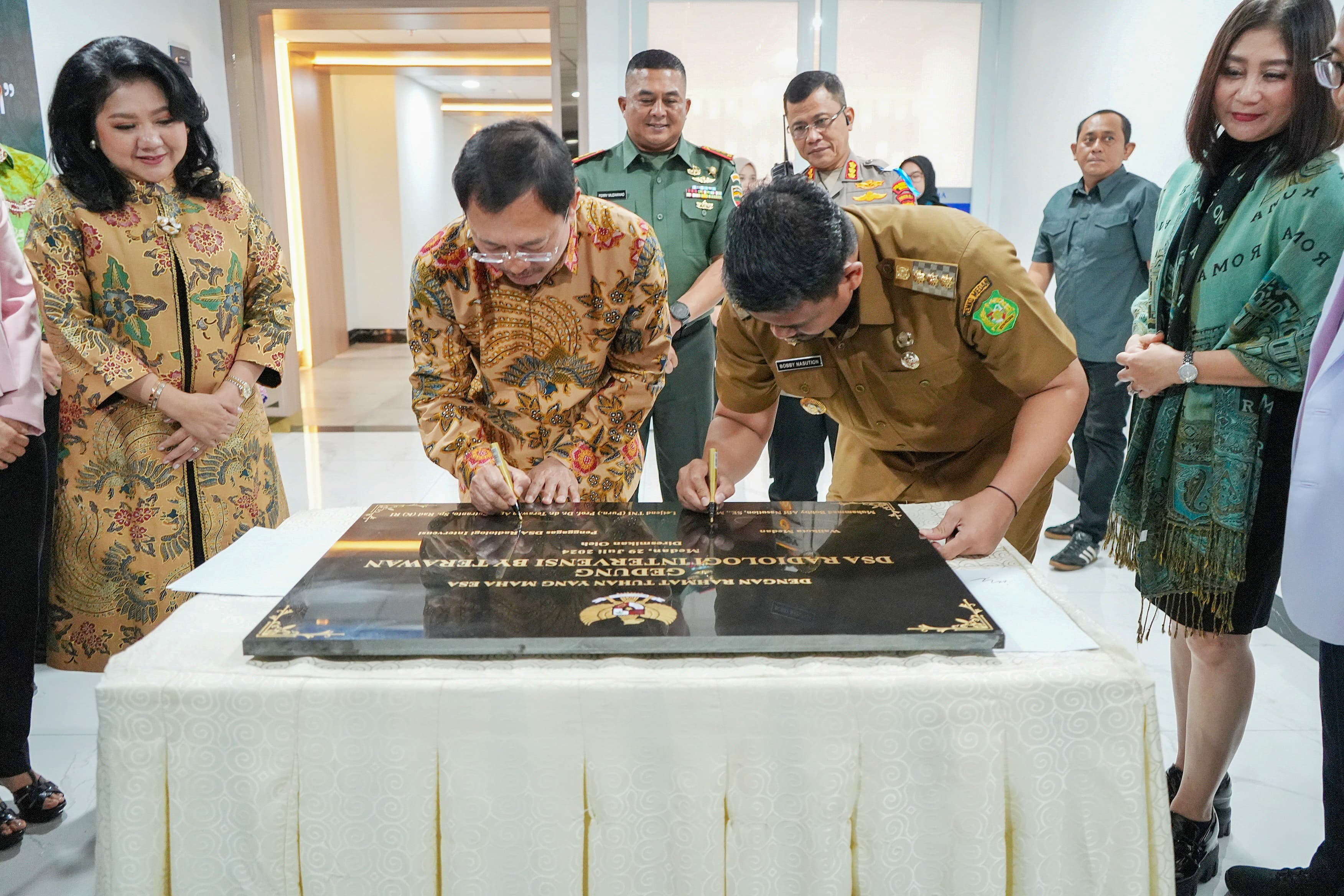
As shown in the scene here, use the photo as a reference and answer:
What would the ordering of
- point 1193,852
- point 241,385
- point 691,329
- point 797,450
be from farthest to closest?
point 797,450 → point 691,329 → point 241,385 → point 1193,852

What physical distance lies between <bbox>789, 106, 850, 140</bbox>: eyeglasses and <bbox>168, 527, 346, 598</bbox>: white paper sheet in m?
2.04

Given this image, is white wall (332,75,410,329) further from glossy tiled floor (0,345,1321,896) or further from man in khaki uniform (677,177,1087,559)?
man in khaki uniform (677,177,1087,559)

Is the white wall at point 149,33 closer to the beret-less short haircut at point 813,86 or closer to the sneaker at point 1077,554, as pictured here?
the beret-less short haircut at point 813,86

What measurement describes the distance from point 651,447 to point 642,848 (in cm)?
448

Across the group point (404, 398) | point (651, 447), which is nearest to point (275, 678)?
point (651, 447)

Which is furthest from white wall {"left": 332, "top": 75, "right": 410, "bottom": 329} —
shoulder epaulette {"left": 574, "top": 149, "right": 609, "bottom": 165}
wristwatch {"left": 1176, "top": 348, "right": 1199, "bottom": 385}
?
wristwatch {"left": 1176, "top": 348, "right": 1199, "bottom": 385}

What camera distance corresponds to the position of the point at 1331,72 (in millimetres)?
1264

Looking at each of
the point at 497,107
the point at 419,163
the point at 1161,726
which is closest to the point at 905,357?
the point at 1161,726

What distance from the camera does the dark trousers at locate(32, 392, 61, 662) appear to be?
183 cm

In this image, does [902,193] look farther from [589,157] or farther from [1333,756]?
[1333,756]

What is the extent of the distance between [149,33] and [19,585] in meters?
3.44

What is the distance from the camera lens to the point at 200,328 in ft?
6.55

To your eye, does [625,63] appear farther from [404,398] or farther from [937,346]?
[937,346]

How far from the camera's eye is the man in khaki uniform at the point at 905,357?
119cm
